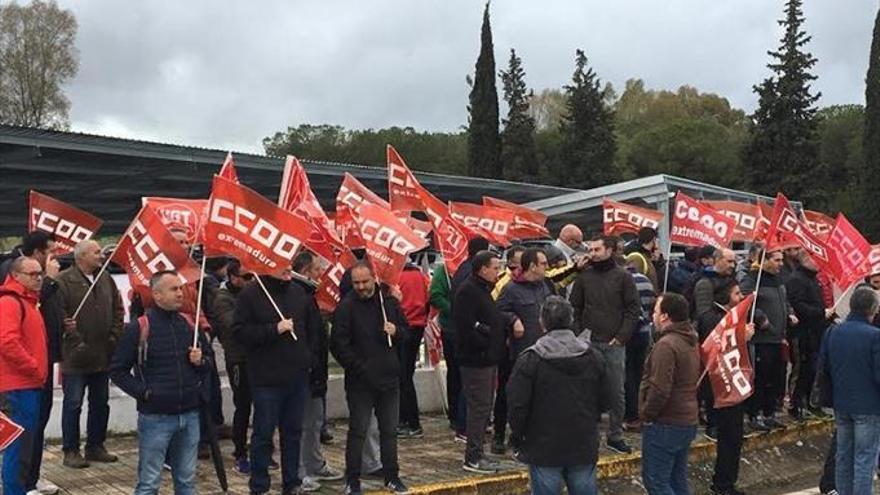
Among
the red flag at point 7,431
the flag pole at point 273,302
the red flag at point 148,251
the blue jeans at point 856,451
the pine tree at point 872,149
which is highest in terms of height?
the pine tree at point 872,149

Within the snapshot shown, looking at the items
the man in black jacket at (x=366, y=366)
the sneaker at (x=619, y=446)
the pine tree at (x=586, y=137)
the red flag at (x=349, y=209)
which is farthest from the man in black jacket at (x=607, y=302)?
the pine tree at (x=586, y=137)

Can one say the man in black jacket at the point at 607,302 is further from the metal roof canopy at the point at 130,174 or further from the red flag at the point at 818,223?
the metal roof canopy at the point at 130,174

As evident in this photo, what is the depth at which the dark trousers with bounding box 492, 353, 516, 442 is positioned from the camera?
28.8 feet

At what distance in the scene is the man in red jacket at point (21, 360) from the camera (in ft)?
20.2

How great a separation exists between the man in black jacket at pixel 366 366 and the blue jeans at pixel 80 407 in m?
2.14

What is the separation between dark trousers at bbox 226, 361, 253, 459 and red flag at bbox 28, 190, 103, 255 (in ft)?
5.83

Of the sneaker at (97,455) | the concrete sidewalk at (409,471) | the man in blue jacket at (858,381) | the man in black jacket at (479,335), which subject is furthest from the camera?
the sneaker at (97,455)

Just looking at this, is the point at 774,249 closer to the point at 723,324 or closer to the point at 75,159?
the point at 723,324

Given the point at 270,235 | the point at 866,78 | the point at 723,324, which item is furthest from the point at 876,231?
the point at 270,235

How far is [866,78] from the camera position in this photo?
4009 cm

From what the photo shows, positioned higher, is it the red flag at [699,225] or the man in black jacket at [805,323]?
the red flag at [699,225]

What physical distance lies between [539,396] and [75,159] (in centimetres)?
1162

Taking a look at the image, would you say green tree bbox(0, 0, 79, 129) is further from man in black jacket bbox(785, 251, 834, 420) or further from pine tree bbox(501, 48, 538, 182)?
man in black jacket bbox(785, 251, 834, 420)

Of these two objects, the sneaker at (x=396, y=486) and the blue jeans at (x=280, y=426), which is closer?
the blue jeans at (x=280, y=426)
